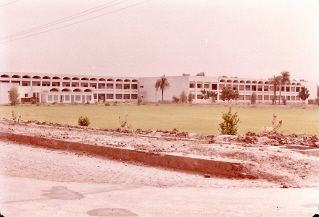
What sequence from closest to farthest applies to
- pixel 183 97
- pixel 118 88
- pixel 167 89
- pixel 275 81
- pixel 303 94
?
pixel 183 97 → pixel 167 89 → pixel 118 88 → pixel 275 81 → pixel 303 94

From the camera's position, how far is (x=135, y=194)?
9.09 m

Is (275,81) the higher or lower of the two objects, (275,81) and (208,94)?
the higher

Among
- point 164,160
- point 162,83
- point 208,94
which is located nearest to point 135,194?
point 164,160

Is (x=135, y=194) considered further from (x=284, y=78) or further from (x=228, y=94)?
(x=284, y=78)

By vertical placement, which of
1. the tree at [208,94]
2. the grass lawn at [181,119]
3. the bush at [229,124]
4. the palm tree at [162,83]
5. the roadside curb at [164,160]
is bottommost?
the grass lawn at [181,119]

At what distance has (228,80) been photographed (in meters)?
138

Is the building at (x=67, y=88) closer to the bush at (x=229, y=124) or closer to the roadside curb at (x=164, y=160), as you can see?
the bush at (x=229, y=124)

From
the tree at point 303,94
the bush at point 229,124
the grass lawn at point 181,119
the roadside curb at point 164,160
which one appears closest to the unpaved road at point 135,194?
the roadside curb at point 164,160

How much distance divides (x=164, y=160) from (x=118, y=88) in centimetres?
12698

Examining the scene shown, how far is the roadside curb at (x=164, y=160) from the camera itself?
11883mm

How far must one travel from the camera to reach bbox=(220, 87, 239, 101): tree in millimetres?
126812

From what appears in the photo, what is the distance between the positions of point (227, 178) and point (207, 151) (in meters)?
3.60

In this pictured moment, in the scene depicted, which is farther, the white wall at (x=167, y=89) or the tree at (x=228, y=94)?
the white wall at (x=167, y=89)

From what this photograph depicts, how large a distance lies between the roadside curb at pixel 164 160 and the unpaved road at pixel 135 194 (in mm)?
625
